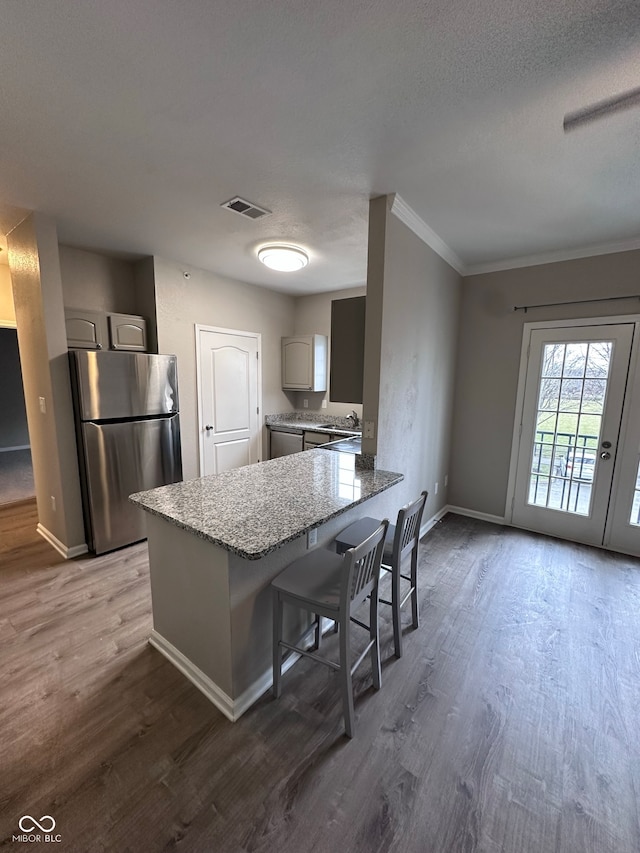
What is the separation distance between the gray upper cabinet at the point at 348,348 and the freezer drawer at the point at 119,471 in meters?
1.78

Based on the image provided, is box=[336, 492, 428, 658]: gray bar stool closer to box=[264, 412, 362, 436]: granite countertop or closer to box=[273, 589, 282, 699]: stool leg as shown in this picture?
box=[273, 589, 282, 699]: stool leg

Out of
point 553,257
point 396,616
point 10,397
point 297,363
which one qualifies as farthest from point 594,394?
point 10,397

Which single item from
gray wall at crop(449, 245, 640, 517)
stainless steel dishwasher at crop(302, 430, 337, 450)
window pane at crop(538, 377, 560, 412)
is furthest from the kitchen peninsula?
window pane at crop(538, 377, 560, 412)

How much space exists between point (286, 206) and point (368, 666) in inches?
116

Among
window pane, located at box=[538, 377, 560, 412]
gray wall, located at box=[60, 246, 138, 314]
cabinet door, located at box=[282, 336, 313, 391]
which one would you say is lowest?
window pane, located at box=[538, 377, 560, 412]

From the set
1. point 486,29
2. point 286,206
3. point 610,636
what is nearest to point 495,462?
point 610,636

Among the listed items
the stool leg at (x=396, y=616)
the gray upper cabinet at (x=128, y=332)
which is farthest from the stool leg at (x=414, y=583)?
the gray upper cabinet at (x=128, y=332)

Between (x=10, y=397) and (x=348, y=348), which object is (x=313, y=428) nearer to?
(x=348, y=348)

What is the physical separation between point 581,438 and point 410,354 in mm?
1925

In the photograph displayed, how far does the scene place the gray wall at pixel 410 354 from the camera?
241 cm

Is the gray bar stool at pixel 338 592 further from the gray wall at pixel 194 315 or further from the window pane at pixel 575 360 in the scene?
the window pane at pixel 575 360

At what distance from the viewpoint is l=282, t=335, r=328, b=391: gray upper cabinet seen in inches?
186

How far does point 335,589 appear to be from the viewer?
5.20 feet

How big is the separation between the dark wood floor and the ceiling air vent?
2795 millimetres
